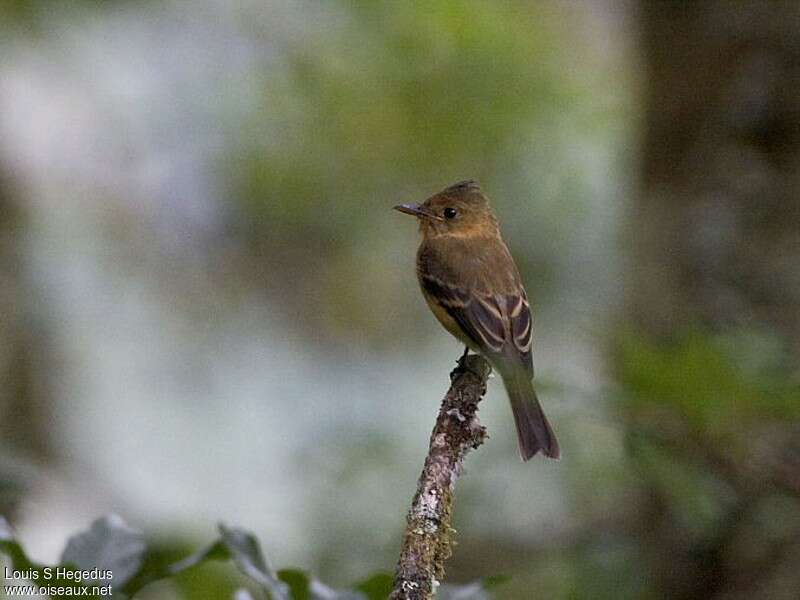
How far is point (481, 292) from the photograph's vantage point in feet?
13.7

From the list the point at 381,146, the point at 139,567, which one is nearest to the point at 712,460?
the point at 139,567

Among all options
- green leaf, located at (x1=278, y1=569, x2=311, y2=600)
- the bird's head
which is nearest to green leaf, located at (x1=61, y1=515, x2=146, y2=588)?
green leaf, located at (x1=278, y1=569, x2=311, y2=600)

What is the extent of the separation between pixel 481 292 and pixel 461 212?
549mm

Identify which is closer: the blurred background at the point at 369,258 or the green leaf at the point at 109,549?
the green leaf at the point at 109,549

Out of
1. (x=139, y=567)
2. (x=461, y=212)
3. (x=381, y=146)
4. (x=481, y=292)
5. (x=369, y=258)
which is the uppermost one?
(x=381, y=146)

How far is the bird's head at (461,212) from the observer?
4.61 meters

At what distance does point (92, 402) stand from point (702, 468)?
3681mm

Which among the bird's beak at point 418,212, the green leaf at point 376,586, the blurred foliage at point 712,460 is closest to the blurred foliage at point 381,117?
the bird's beak at point 418,212

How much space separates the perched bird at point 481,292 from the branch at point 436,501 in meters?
1.03

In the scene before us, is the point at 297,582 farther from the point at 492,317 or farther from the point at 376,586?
the point at 492,317

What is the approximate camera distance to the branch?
201cm

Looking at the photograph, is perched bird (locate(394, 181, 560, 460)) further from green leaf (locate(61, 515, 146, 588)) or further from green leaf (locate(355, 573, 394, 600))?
green leaf (locate(61, 515, 146, 588))

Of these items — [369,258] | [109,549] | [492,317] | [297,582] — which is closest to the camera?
[109,549]

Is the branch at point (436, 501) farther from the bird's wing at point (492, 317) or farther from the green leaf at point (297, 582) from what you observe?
the bird's wing at point (492, 317)
